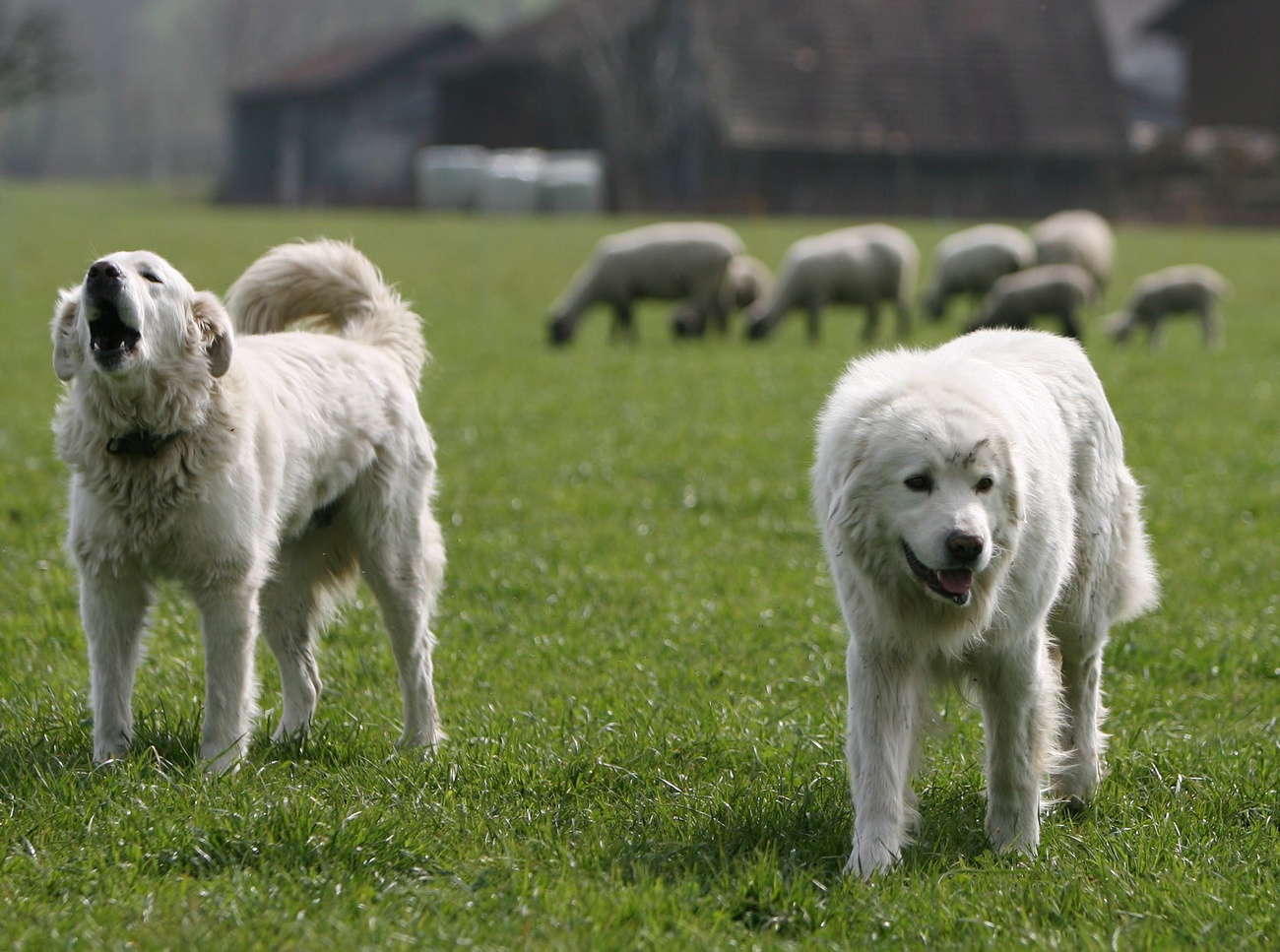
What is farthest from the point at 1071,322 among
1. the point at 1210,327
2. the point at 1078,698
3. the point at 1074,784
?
the point at 1074,784

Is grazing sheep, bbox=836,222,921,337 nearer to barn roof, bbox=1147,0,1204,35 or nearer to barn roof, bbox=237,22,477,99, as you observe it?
barn roof, bbox=237,22,477,99

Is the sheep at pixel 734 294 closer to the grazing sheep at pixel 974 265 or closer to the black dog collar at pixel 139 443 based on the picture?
the grazing sheep at pixel 974 265

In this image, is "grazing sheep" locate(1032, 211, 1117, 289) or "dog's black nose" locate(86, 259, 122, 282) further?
"grazing sheep" locate(1032, 211, 1117, 289)

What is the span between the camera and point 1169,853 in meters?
3.96

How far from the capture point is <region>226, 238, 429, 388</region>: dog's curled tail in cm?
562

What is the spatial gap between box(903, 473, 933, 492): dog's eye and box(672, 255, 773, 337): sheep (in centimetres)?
1663

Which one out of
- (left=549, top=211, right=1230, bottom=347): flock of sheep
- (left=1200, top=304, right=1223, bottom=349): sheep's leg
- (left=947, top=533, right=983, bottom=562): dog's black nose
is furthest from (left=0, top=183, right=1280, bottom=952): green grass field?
(left=1200, top=304, right=1223, bottom=349): sheep's leg

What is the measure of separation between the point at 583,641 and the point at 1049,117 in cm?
5014

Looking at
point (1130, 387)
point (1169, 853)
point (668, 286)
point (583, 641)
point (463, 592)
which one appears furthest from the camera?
point (668, 286)

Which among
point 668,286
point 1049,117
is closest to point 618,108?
point 1049,117

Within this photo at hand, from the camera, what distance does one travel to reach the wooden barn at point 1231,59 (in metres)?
56.9

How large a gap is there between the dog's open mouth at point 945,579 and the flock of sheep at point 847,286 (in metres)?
15.2

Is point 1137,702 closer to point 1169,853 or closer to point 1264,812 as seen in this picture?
point 1264,812

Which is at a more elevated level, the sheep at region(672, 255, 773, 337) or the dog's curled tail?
the dog's curled tail
